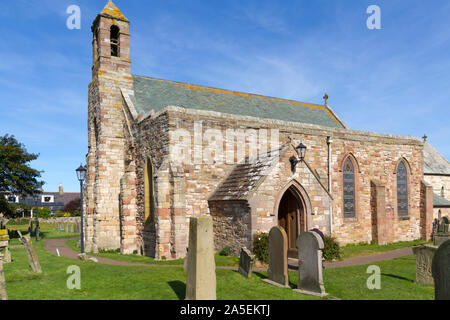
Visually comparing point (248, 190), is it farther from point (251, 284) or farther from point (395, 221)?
point (395, 221)

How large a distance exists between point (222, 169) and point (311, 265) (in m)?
8.74

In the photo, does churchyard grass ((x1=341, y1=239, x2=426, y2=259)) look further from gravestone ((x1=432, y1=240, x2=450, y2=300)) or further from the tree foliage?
the tree foliage

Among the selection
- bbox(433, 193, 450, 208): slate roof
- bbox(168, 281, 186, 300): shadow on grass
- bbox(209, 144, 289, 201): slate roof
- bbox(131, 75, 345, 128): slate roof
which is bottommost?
bbox(168, 281, 186, 300): shadow on grass

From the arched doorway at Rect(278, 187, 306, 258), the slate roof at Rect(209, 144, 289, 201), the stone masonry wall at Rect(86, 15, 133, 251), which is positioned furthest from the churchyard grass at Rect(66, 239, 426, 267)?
the slate roof at Rect(209, 144, 289, 201)

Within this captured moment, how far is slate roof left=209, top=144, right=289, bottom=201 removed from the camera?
14477 mm

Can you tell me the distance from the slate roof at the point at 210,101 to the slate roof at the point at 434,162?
11.9 meters

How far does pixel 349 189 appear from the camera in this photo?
21.3 m

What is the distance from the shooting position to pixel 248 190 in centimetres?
1433

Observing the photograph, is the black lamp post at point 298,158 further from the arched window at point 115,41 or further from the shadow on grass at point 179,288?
the arched window at point 115,41

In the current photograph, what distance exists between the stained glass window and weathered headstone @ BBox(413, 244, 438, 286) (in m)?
10.5

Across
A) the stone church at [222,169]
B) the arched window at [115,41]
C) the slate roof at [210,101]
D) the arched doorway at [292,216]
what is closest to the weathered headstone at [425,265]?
the stone church at [222,169]

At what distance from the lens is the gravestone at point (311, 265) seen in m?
8.99

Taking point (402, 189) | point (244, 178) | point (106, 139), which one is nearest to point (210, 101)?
point (106, 139)

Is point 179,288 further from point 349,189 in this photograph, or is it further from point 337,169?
point 349,189
